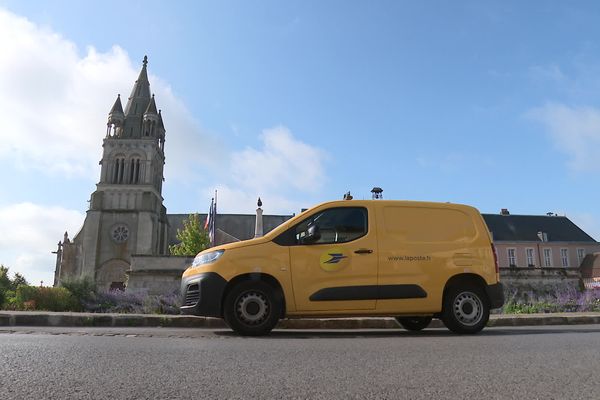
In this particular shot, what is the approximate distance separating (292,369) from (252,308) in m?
2.84

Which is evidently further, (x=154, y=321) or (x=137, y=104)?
(x=137, y=104)

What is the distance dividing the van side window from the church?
45021 mm

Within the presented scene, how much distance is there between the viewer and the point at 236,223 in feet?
237

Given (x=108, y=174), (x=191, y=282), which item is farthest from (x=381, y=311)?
(x=108, y=174)

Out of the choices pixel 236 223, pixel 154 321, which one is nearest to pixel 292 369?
pixel 154 321

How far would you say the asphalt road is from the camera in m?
2.94

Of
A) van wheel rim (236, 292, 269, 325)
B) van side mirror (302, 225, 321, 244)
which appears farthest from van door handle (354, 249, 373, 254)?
van wheel rim (236, 292, 269, 325)

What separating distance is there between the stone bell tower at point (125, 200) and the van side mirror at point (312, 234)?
51595 millimetres

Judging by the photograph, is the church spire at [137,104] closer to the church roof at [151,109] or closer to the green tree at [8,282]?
the church roof at [151,109]

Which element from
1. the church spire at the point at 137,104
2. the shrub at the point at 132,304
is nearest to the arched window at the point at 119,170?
the church spire at the point at 137,104

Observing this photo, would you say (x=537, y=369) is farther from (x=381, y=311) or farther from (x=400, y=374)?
(x=381, y=311)

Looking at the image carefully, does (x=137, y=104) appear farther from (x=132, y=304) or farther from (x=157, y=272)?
(x=132, y=304)

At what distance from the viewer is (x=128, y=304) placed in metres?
12.8

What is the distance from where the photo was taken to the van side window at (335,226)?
22.2ft
